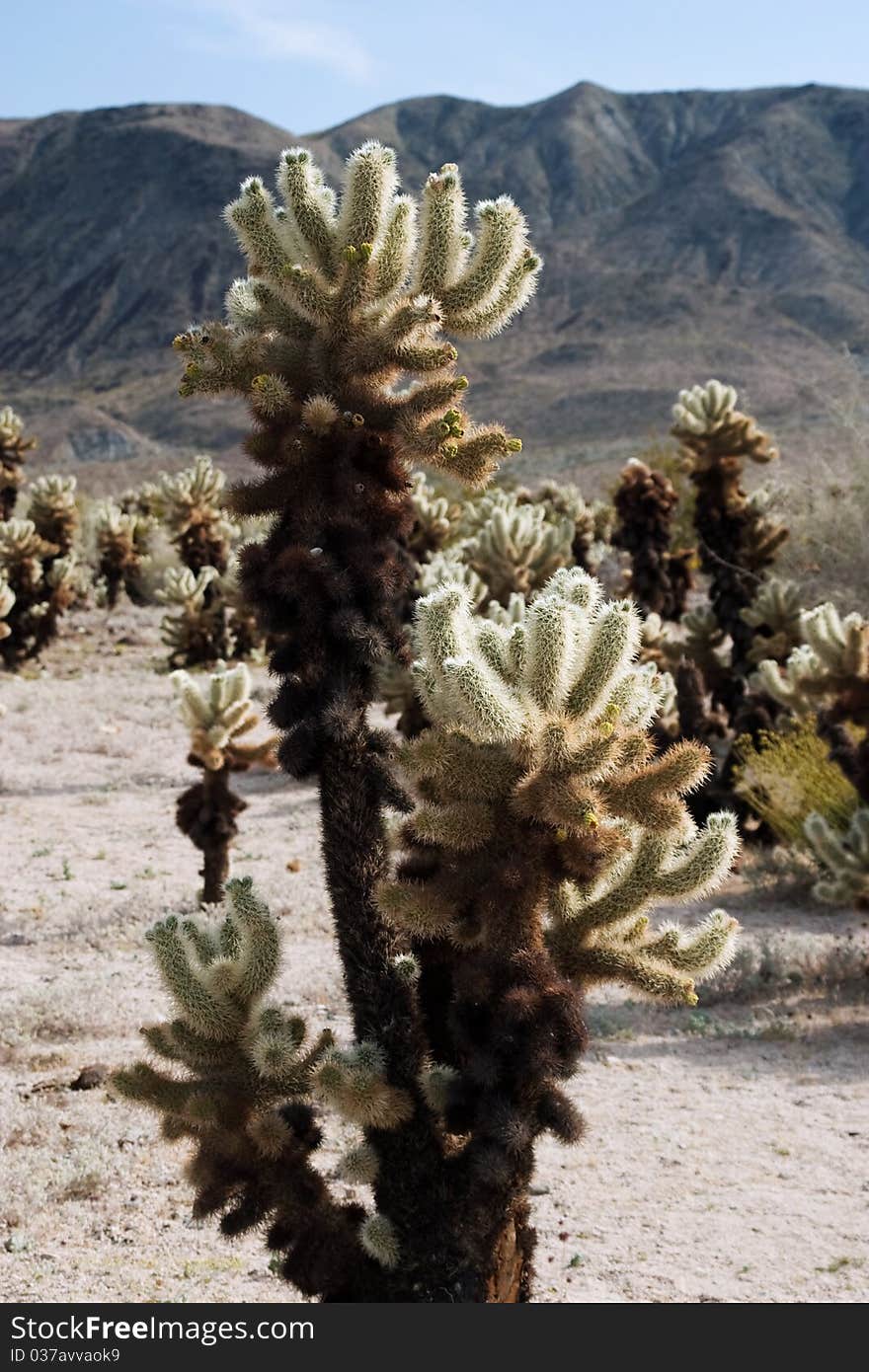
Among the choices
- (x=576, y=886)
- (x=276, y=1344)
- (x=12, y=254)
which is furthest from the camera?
(x=12, y=254)

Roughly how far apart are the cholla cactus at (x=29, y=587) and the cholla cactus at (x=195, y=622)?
7.36 feet

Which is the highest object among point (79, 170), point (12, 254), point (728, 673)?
point (79, 170)

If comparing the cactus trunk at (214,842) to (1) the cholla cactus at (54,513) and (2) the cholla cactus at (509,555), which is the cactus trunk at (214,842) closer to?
(2) the cholla cactus at (509,555)

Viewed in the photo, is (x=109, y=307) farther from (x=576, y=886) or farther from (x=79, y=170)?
(x=576, y=886)

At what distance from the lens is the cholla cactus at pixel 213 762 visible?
8.95 metres

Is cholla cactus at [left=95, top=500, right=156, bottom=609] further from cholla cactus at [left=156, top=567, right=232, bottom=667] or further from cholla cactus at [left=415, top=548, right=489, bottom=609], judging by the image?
cholla cactus at [left=415, top=548, right=489, bottom=609]

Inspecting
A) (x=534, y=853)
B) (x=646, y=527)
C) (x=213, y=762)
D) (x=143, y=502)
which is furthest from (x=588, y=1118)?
(x=143, y=502)

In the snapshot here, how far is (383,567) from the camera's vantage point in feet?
12.5

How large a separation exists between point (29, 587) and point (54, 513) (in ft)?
7.56

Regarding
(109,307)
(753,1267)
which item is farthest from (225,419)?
(753,1267)

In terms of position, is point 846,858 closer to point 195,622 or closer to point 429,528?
point 429,528

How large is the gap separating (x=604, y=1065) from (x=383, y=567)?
3.80 m

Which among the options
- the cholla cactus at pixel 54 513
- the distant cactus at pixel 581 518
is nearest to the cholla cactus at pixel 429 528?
the distant cactus at pixel 581 518

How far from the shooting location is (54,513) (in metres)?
21.6
